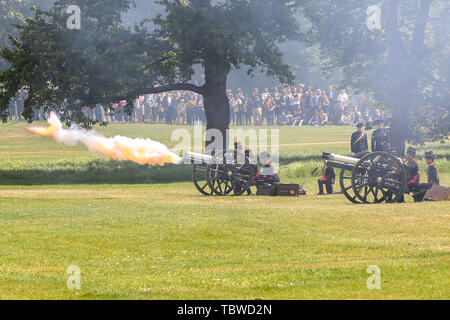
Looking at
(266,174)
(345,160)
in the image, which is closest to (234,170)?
(266,174)

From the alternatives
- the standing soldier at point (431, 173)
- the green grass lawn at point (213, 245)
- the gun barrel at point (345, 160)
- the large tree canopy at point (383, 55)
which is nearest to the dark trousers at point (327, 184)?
the green grass lawn at point (213, 245)

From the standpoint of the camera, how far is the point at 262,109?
187ft

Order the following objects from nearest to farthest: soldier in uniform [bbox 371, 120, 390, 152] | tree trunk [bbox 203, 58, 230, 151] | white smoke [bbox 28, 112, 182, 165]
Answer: soldier in uniform [bbox 371, 120, 390, 152]
white smoke [bbox 28, 112, 182, 165]
tree trunk [bbox 203, 58, 230, 151]

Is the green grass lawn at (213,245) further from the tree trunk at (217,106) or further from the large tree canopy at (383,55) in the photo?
the large tree canopy at (383,55)

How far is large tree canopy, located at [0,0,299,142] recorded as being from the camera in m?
30.3

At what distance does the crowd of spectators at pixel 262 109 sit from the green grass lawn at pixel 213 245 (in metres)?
27.9

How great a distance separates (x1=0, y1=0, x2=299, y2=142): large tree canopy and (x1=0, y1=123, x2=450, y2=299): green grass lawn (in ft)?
13.7

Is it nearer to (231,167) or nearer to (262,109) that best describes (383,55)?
(231,167)

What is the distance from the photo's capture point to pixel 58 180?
103 ft

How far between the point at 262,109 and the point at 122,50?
87.8 ft

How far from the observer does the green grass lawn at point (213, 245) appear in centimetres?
1130

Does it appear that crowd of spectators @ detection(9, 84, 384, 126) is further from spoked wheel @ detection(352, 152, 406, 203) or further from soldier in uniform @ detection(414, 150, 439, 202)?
spoked wheel @ detection(352, 152, 406, 203)

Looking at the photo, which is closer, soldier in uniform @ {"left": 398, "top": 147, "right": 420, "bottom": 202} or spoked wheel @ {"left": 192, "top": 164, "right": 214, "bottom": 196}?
soldier in uniform @ {"left": 398, "top": 147, "right": 420, "bottom": 202}

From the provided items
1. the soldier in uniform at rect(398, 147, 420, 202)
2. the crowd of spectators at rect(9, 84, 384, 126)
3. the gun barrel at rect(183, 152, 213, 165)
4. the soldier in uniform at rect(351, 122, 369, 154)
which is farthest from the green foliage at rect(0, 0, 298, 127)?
the crowd of spectators at rect(9, 84, 384, 126)
